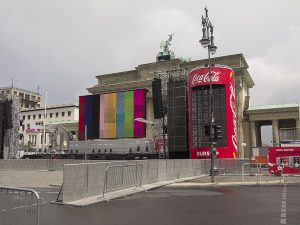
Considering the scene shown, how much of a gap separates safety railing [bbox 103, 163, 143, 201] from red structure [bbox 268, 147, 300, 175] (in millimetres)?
12943

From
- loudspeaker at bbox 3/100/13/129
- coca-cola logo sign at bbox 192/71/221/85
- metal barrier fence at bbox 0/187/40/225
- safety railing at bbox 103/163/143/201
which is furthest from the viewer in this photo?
loudspeaker at bbox 3/100/13/129

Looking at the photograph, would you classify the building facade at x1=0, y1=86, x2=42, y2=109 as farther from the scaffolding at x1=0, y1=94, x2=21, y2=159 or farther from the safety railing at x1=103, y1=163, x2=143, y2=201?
the safety railing at x1=103, y1=163, x2=143, y2=201

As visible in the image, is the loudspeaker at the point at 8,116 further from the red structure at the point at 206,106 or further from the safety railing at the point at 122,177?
the safety railing at the point at 122,177

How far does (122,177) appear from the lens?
18156 millimetres

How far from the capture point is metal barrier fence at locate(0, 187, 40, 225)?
7.18 metres

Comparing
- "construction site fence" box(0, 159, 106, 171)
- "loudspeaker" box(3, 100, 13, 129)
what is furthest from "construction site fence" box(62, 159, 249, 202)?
"loudspeaker" box(3, 100, 13, 129)

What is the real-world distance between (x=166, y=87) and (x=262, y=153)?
19.6 metres

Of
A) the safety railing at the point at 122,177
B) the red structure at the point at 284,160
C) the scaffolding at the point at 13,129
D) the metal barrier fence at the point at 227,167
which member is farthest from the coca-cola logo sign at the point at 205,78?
the safety railing at the point at 122,177

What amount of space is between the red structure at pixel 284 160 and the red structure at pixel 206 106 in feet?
85.9

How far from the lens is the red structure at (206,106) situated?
56281mm

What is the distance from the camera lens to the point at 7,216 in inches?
293

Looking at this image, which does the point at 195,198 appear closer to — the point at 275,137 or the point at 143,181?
the point at 143,181

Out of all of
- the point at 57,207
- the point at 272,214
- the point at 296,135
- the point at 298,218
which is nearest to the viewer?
the point at 298,218

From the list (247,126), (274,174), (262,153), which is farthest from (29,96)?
(274,174)
